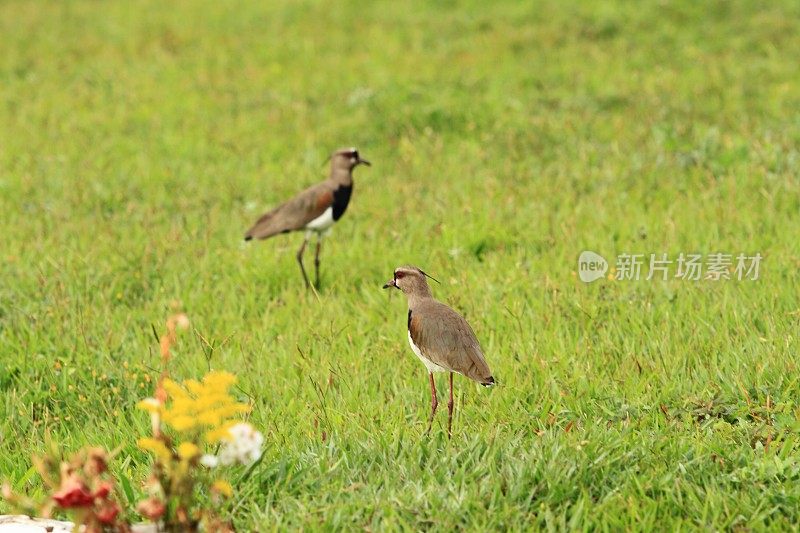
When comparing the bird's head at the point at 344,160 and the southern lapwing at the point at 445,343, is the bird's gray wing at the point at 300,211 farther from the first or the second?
the southern lapwing at the point at 445,343

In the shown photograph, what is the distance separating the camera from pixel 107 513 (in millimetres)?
3189

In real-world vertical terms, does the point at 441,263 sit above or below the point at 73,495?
below

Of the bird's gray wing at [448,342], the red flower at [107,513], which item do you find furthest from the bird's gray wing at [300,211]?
the red flower at [107,513]

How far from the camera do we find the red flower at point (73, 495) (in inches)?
121

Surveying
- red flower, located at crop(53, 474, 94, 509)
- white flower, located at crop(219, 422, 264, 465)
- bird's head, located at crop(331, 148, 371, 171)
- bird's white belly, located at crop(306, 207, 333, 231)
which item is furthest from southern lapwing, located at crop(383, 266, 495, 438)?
bird's head, located at crop(331, 148, 371, 171)

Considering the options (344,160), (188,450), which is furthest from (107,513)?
(344,160)

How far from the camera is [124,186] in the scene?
9.92m

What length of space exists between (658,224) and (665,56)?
24.4 feet

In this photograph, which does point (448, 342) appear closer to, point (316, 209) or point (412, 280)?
point (412, 280)

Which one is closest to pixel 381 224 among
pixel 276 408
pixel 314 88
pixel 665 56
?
pixel 276 408

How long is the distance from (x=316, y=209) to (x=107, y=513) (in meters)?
4.19

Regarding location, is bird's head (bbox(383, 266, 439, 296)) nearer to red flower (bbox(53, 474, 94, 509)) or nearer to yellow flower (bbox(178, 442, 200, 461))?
yellow flower (bbox(178, 442, 200, 461))

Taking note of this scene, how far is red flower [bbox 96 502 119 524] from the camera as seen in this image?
3.17m

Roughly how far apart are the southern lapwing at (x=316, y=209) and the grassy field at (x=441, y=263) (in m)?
0.33
